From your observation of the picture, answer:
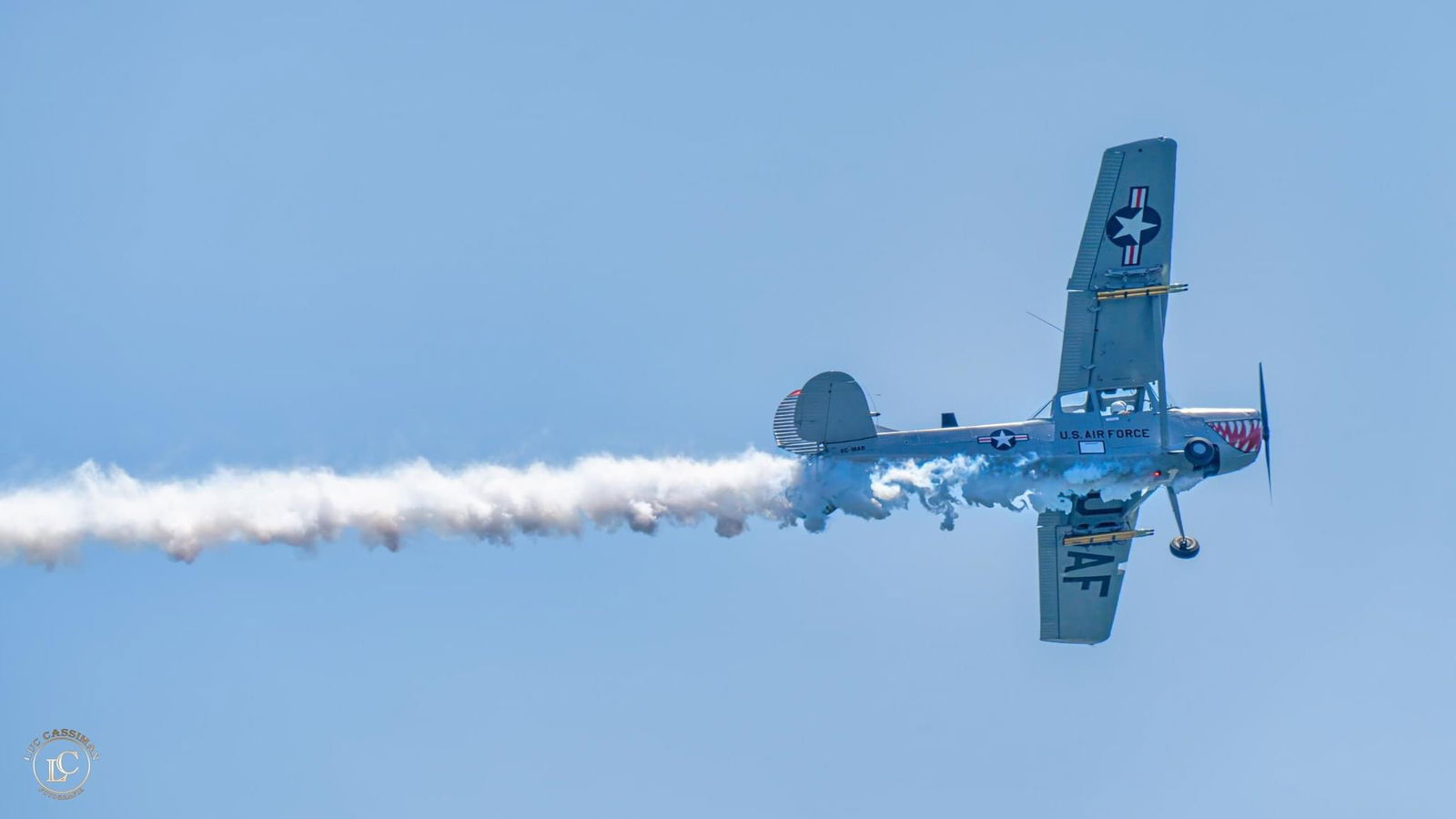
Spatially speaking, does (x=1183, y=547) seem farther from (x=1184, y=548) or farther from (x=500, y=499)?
(x=500, y=499)

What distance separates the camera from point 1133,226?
31.6 metres

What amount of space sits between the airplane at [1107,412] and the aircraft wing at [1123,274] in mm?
16

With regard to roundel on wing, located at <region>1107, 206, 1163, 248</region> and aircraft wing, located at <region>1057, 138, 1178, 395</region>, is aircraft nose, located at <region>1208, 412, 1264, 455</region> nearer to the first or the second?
aircraft wing, located at <region>1057, 138, 1178, 395</region>

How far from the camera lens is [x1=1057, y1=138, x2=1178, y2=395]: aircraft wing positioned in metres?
31.5

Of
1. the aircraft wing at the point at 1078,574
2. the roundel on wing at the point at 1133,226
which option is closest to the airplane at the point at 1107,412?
the roundel on wing at the point at 1133,226

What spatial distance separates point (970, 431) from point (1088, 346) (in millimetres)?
2497

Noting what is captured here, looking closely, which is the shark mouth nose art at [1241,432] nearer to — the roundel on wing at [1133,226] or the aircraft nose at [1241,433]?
the aircraft nose at [1241,433]

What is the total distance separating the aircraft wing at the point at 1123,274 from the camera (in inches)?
1240

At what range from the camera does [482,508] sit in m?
34.0

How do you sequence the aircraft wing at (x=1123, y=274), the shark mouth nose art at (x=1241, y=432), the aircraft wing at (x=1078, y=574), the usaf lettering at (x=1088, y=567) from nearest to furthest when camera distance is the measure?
the aircraft wing at (x=1123, y=274)
the shark mouth nose art at (x=1241, y=432)
the aircraft wing at (x=1078, y=574)
the usaf lettering at (x=1088, y=567)

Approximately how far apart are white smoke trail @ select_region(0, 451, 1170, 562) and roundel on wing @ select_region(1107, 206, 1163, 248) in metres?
3.96

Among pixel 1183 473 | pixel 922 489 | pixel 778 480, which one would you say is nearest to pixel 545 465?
A: pixel 778 480

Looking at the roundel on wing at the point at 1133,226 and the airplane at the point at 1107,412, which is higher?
the roundel on wing at the point at 1133,226

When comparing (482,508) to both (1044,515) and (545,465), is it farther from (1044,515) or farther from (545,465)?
(1044,515)
